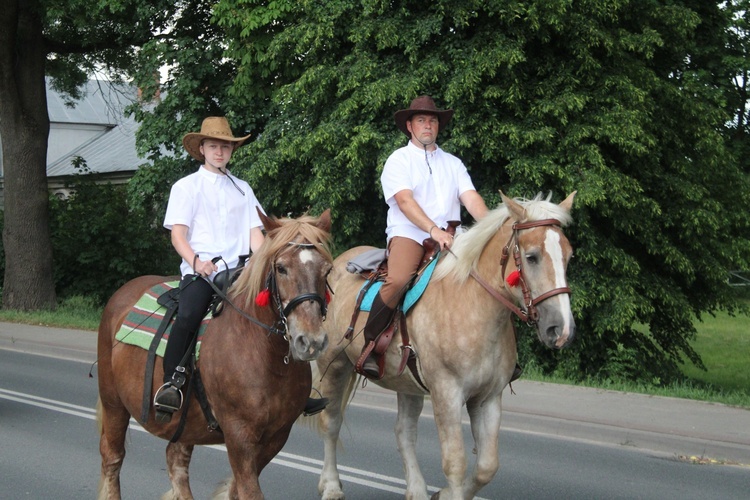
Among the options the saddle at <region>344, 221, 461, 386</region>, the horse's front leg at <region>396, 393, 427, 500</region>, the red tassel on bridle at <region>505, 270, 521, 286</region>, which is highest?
the red tassel on bridle at <region>505, 270, 521, 286</region>

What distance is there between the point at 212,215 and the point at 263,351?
47.0 inches

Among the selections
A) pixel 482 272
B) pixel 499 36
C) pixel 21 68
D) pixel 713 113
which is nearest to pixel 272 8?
pixel 499 36

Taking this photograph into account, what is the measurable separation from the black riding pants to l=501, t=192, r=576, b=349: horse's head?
1841 millimetres

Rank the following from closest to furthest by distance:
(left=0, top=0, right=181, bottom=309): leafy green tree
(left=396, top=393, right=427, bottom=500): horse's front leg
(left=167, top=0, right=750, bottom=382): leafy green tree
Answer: (left=396, top=393, right=427, bottom=500): horse's front leg
(left=167, top=0, right=750, bottom=382): leafy green tree
(left=0, top=0, right=181, bottom=309): leafy green tree

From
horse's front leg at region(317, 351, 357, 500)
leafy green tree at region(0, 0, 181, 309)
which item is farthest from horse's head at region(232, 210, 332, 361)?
leafy green tree at region(0, 0, 181, 309)

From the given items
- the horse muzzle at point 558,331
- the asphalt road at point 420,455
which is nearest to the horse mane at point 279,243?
the horse muzzle at point 558,331

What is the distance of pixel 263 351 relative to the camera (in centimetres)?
473

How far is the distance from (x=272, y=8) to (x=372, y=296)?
392 inches

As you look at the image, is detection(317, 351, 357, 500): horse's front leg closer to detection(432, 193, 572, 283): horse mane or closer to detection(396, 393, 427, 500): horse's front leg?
detection(396, 393, 427, 500): horse's front leg

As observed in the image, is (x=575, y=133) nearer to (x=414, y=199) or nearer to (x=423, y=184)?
(x=423, y=184)

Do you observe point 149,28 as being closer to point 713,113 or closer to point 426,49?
point 426,49

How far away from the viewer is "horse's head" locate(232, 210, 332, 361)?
4.22 m

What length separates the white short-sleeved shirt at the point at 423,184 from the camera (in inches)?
245

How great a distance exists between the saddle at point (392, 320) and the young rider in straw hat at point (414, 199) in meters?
0.04
